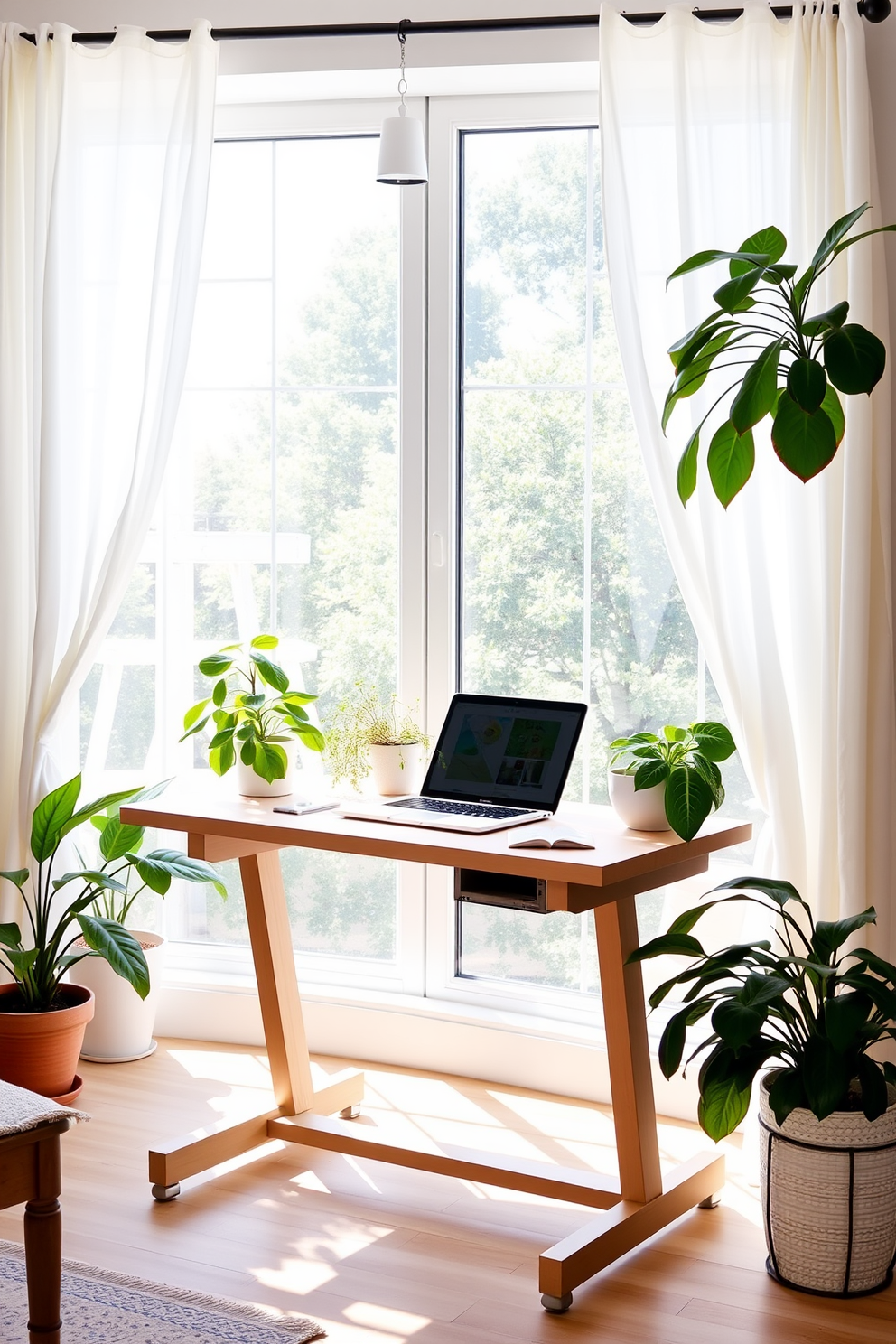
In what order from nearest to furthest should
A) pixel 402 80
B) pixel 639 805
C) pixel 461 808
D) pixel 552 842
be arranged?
pixel 552 842, pixel 639 805, pixel 461 808, pixel 402 80

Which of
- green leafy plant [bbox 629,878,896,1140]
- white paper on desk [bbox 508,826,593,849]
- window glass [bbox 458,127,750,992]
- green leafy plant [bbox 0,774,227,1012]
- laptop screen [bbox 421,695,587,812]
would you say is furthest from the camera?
window glass [bbox 458,127,750,992]

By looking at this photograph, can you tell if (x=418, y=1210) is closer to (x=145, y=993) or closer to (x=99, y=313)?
(x=145, y=993)

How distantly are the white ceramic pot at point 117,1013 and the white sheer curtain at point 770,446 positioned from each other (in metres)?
1.62

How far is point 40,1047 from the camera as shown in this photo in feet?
10.8

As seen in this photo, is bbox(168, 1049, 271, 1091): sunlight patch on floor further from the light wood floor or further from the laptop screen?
the laptop screen

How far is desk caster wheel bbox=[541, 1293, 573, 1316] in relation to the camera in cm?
248

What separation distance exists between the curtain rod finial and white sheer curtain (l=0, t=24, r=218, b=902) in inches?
59.4

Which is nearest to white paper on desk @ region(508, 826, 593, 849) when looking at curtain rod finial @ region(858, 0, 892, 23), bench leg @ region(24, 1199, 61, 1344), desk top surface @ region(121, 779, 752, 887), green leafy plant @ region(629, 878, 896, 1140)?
desk top surface @ region(121, 779, 752, 887)

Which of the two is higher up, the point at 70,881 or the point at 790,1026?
the point at 70,881

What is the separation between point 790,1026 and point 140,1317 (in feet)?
4.05

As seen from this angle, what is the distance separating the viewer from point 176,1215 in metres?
2.83

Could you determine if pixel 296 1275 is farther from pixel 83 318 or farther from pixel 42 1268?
pixel 83 318

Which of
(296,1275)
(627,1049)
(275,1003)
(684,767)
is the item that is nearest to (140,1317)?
(296,1275)

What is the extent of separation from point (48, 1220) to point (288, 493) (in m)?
2.16
